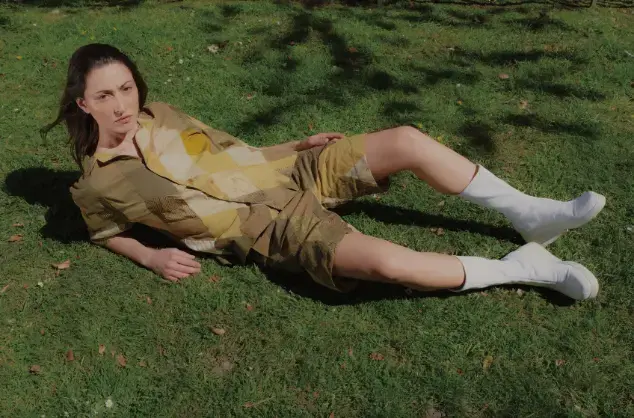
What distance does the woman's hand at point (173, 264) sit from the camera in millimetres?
3652

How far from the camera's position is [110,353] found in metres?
3.31

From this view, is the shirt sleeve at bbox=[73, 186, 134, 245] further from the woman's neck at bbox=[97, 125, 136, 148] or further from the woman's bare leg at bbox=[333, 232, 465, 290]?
the woman's bare leg at bbox=[333, 232, 465, 290]


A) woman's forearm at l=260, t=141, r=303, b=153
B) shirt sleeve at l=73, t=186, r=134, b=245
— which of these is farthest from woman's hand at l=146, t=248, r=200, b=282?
woman's forearm at l=260, t=141, r=303, b=153

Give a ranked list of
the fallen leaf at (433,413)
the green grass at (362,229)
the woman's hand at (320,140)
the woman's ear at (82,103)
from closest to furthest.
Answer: the fallen leaf at (433,413)
the green grass at (362,229)
the woman's ear at (82,103)
the woman's hand at (320,140)

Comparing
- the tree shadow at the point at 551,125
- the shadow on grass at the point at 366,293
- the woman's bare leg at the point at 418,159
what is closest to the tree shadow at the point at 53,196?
the shadow on grass at the point at 366,293

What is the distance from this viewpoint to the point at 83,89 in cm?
342

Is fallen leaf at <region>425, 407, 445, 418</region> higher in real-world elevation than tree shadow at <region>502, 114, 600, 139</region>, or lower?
lower

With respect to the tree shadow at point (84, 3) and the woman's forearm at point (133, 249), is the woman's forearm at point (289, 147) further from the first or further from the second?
the tree shadow at point (84, 3)

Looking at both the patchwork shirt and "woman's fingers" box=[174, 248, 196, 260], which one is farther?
"woman's fingers" box=[174, 248, 196, 260]

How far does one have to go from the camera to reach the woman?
3.19 m

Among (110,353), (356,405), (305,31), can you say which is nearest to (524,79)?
(305,31)

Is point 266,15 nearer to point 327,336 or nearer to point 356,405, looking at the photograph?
point 327,336

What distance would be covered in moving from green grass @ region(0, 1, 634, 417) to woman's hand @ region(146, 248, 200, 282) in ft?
0.24

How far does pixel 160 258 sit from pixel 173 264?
11cm
